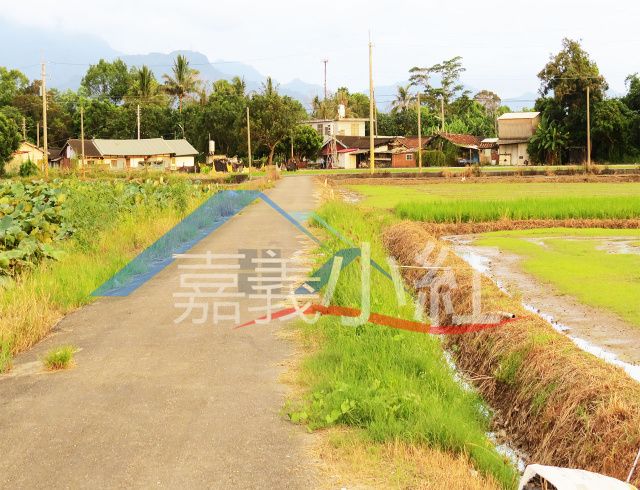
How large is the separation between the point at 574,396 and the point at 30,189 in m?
17.6

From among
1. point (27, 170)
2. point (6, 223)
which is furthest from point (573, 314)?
point (27, 170)

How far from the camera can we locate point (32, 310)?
23.7 feet

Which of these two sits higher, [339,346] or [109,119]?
[109,119]

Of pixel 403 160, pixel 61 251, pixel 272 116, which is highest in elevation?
pixel 272 116

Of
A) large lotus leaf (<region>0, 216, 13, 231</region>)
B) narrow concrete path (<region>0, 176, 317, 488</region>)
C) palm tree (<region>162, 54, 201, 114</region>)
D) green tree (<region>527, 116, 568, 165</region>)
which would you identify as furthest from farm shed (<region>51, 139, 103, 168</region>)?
narrow concrete path (<region>0, 176, 317, 488</region>)

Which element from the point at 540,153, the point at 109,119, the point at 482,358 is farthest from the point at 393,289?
the point at 109,119

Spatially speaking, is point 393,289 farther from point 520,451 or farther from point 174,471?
point 174,471

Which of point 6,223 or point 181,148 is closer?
point 6,223

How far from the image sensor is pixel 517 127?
206 feet

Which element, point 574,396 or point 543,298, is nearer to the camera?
point 574,396

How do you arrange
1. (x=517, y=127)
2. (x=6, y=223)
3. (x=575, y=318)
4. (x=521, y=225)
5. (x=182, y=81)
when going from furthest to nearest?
1. (x=182, y=81)
2. (x=517, y=127)
3. (x=521, y=225)
4. (x=6, y=223)
5. (x=575, y=318)

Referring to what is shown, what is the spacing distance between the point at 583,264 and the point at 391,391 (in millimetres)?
8457
